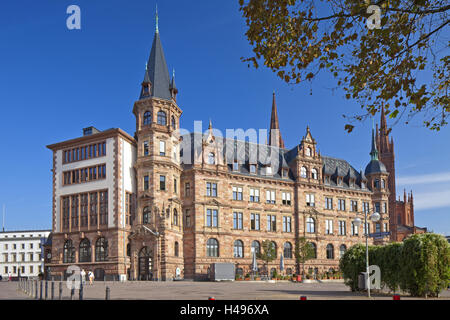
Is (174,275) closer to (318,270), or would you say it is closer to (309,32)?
(318,270)

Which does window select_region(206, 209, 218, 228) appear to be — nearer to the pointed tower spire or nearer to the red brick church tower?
the pointed tower spire

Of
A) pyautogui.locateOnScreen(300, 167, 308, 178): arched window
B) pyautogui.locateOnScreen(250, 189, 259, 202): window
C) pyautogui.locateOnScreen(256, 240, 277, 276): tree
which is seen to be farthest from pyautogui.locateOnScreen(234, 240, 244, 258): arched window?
pyautogui.locateOnScreen(300, 167, 308, 178): arched window

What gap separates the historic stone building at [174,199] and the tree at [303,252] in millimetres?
1567

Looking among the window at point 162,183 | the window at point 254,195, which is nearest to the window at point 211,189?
the window at point 254,195

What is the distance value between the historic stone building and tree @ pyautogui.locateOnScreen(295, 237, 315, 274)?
1.57 meters

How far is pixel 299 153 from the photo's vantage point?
67188 mm

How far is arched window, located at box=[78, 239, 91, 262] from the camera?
177 ft

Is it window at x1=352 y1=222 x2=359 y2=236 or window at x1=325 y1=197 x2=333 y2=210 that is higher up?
window at x1=325 y1=197 x2=333 y2=210

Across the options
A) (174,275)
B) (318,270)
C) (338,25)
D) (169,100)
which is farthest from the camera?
(318,270)

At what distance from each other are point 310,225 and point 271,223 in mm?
6390

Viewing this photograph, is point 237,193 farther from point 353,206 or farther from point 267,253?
point 353,206

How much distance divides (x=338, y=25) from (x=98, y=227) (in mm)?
46537
